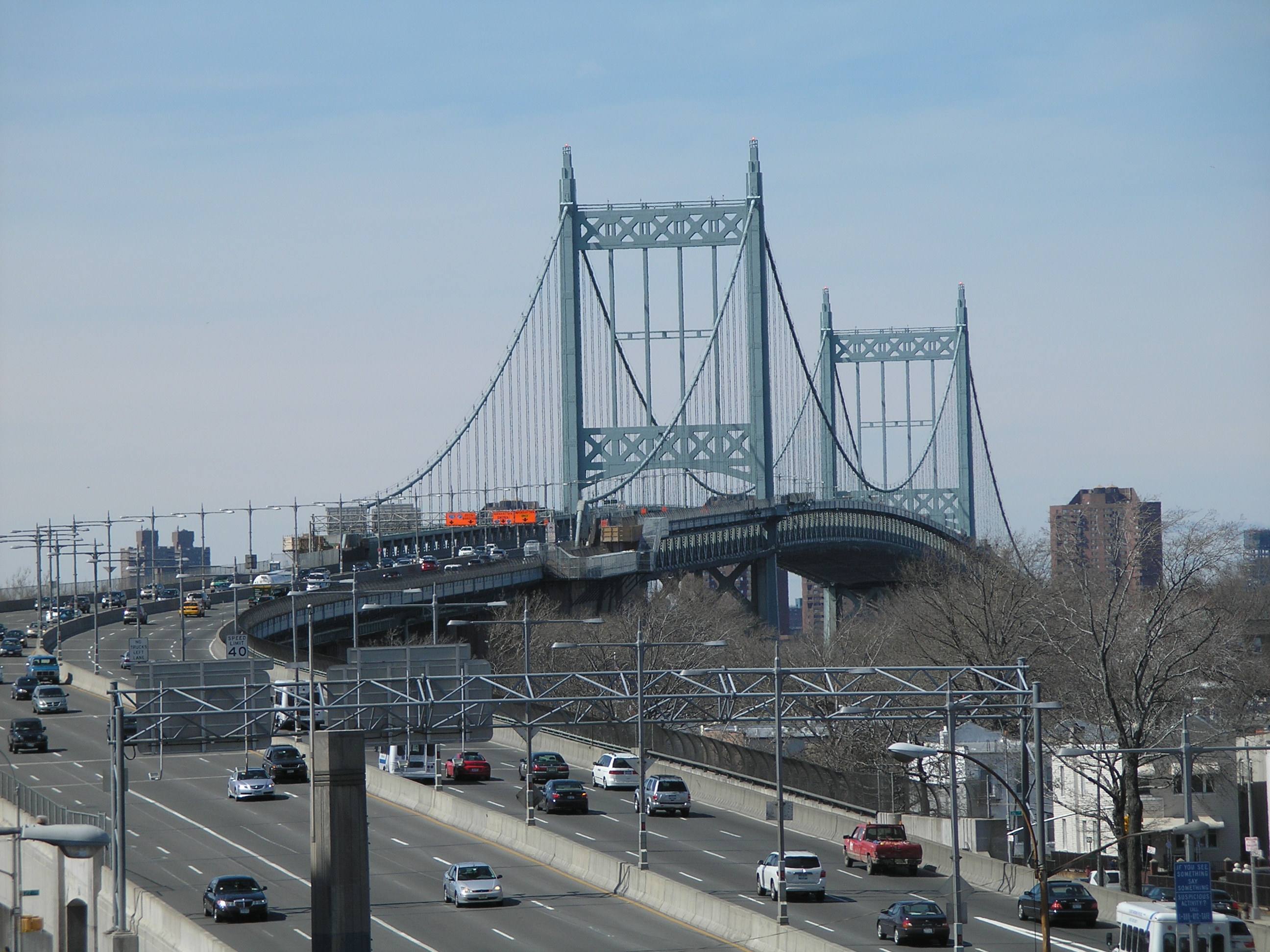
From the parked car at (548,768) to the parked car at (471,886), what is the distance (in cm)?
1749

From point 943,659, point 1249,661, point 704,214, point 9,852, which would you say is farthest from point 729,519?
point 9,852

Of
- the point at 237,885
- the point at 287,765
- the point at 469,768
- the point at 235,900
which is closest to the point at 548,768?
the point at 469,768

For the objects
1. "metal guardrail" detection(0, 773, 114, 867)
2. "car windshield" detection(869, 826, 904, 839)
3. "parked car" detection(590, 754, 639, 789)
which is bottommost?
"parked car" detection(590, 754, 639, 789)

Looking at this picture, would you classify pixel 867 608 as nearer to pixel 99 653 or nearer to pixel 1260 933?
pixel 99 653

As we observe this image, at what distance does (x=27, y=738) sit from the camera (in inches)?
2591

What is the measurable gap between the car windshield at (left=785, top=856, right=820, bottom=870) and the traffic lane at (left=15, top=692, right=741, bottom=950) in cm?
371

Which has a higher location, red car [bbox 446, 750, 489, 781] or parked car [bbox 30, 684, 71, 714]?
parked car [bbox 30, 684, 71, 714]

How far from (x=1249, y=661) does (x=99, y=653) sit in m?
57.5

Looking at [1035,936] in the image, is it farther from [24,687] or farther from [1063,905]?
[24,687]

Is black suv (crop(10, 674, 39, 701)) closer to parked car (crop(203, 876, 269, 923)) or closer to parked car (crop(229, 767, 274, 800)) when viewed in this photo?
parked car (crop(229, 767, 274, 800))

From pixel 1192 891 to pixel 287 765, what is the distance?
38076 mm

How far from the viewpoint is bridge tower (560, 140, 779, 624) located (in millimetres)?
100938

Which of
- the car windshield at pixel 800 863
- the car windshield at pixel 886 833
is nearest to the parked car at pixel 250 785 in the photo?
the car windshield at pixel 886 833

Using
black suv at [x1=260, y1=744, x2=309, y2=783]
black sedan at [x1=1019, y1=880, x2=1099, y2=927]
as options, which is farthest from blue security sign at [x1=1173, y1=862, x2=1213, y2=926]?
black suv at [x1=260, y1=744, x2=309, y2=783]
